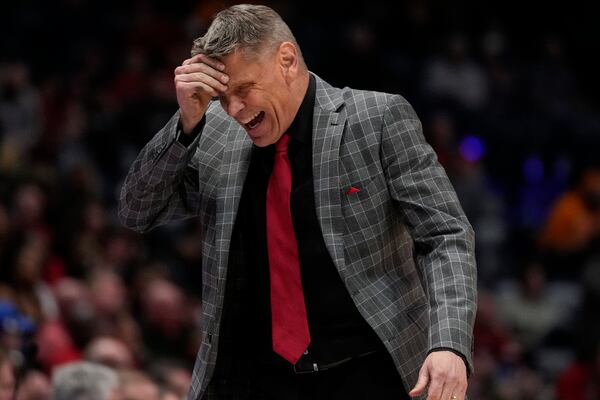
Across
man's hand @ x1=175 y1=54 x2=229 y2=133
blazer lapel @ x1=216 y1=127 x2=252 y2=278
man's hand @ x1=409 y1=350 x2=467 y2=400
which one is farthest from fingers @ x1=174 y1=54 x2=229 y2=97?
man's hand @ x1=409 y1=350 x2=467 y2=400

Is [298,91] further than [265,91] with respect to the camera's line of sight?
Yes

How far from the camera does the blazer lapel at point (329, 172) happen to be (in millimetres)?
3338

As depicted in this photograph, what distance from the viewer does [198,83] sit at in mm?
3275

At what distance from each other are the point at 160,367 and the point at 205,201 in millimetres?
3552

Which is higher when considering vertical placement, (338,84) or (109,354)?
(109,354)

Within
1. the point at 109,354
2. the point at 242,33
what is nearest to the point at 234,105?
the point at 242,33

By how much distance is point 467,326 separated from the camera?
10.5 feet

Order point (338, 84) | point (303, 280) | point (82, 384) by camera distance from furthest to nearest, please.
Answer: point (338, 84) < point (82, 384) < point (303, 280)

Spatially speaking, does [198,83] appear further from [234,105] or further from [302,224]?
[302,224]

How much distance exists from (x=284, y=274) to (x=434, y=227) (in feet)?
1.39

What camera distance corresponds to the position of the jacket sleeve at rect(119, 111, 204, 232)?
338cm

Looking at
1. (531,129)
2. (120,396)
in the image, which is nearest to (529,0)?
(531,129)

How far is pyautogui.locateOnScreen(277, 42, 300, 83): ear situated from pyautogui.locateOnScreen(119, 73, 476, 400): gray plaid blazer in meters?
0.14

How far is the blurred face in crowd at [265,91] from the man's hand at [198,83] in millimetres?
27
